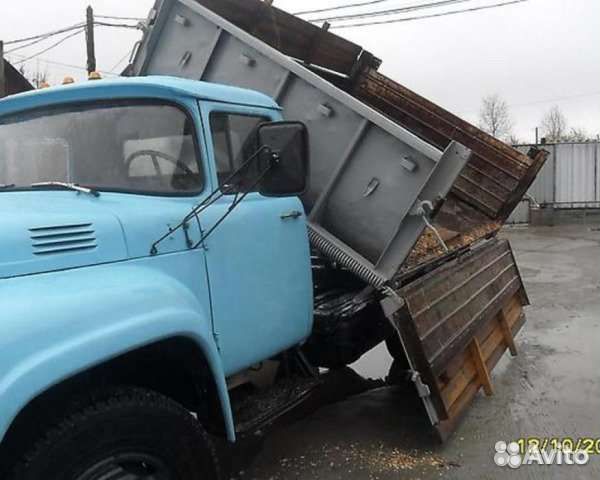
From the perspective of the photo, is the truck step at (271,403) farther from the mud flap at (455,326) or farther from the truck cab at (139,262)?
the mud flap at (455,326)

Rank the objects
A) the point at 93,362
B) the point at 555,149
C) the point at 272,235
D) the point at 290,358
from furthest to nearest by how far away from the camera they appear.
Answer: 1. the point at 555,149
2. the point at 290,358
3. the point at 272,235
4. the point at 93,362

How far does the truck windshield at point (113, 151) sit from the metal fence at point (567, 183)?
2004 cm

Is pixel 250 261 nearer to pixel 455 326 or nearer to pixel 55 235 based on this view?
pixel 55 235

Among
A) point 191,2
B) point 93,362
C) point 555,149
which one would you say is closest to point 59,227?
point 93,362

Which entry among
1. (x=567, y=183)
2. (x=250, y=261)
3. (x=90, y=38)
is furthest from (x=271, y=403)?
(x=567, y=183)

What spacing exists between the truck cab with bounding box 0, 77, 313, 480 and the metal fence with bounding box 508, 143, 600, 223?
19.7 m

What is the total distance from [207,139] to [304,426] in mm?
2620

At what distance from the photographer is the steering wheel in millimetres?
3008

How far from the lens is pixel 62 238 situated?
2371 mm

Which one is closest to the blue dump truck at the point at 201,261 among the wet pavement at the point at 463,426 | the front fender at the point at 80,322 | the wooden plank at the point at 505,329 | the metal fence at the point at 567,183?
the front fender at the point at 80,322

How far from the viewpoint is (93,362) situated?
2148 mm

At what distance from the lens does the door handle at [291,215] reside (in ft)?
11.9

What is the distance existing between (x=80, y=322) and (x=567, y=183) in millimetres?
22066

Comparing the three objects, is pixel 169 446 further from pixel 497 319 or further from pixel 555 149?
pixel 555 149
